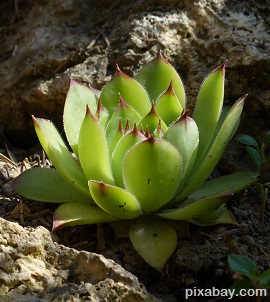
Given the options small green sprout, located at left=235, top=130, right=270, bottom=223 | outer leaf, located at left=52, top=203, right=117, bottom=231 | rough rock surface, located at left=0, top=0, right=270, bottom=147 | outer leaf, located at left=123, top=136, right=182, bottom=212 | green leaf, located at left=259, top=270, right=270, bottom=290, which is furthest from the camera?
rough rock surface, located at left=0, top=0, right=270, bottom=147

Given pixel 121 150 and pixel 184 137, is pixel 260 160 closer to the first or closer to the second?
pixel 184 137

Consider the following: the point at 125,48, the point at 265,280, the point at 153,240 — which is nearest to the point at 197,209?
the point at 153,240

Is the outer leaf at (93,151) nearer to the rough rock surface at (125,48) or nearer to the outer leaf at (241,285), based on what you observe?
the outer leaf at (241,285)

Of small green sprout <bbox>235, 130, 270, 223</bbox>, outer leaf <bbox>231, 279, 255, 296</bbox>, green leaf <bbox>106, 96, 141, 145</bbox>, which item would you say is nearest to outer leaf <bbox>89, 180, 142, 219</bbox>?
green leaf <bbox>106, 96, 141, 145</bbox>

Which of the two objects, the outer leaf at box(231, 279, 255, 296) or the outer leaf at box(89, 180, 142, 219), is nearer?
the outer leaf at box(231, 279, 255, 296)

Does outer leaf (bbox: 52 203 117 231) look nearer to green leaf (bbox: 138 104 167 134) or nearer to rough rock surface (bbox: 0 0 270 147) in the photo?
green leaf (bbox: 138 104 167 134)

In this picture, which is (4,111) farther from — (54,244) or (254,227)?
(254,227)
